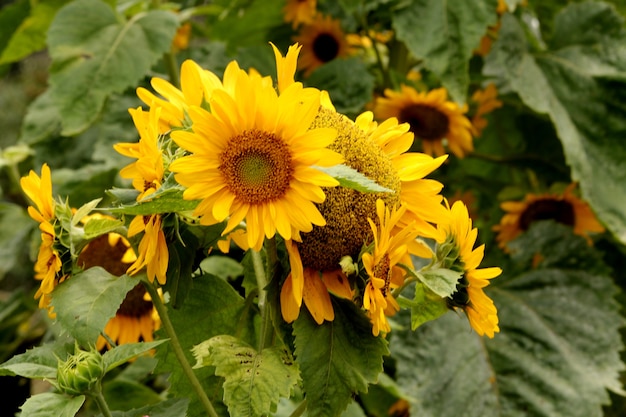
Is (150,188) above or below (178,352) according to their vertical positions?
above

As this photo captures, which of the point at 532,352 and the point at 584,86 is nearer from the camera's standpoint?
the point at 532,352

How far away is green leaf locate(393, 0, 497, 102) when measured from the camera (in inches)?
37.4

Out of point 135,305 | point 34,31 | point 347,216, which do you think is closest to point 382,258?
point 347,216

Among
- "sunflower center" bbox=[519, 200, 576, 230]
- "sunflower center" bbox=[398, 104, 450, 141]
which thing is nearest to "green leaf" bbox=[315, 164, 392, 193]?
"sunflower center" bbox=[398, 104, 450, 141]

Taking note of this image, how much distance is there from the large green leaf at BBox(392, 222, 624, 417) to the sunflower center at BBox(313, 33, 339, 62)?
40 centimetres

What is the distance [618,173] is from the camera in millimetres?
1020

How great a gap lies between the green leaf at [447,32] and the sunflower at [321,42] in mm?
192

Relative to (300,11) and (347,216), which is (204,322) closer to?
(347,216)

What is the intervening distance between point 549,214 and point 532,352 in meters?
0.24

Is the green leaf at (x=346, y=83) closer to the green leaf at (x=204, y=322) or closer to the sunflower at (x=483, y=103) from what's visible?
the sunflower at (x=483, y=103)

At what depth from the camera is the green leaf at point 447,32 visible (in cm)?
95

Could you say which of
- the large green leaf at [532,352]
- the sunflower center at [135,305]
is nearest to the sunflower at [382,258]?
the sunflower center at [135,305]

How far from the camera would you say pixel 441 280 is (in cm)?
47

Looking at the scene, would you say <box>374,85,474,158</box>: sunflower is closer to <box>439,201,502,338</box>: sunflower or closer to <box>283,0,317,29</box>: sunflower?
<box>283,0,317,29</box>: sunflower
